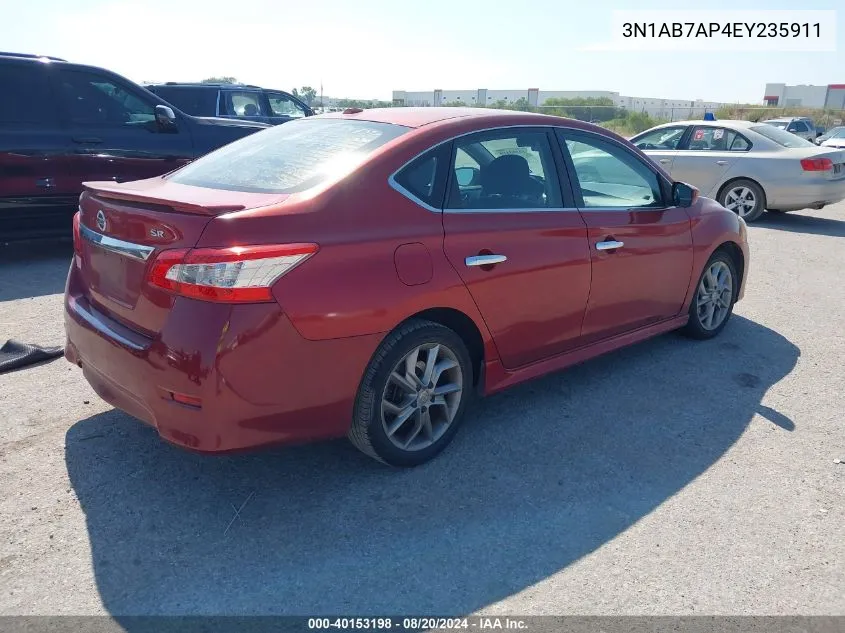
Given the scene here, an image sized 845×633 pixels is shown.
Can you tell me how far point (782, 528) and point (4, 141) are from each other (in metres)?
6.93

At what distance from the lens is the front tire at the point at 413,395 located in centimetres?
314

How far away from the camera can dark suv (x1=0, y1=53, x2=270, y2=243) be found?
6664mm

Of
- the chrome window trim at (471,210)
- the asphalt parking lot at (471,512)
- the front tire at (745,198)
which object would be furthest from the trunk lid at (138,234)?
the front tire at (745,198)

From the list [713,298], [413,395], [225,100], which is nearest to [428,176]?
[413,395]

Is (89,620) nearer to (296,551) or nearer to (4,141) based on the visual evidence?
(296,551)

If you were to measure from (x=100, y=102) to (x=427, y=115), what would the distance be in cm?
492

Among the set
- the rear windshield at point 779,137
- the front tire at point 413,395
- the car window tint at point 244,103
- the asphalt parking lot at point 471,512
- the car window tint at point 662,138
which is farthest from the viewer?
the car window tint at point 244,103

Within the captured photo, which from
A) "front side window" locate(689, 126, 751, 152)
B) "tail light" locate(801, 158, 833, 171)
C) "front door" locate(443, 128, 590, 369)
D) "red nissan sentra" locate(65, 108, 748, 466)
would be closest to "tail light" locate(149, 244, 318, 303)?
"red nissan sentra" locate(65, 108, 748, 466)

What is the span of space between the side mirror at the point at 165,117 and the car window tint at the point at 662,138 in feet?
26.7

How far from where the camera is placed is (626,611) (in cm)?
253

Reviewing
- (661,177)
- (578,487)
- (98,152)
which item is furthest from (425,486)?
(98,152)

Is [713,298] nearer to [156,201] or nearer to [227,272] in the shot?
[227,272]

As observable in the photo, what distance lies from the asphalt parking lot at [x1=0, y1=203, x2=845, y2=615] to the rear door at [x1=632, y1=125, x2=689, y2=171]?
26.0ft

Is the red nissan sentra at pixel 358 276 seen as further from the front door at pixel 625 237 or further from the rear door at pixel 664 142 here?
the rear door at pixel 664 142
